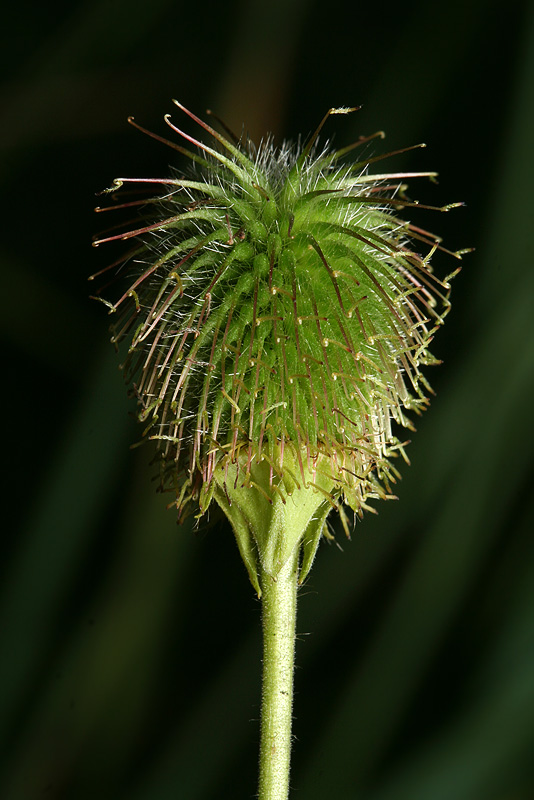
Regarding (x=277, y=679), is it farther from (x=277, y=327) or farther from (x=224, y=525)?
(x=224, y=525)

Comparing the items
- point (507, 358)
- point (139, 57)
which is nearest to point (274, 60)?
point (139, 57)

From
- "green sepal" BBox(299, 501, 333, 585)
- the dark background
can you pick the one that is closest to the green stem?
"green sepal" BBox(299, 501, 333, 585)

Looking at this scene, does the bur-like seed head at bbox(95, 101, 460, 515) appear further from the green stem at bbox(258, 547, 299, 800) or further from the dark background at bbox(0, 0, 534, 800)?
the dark background at bbox(0, 0, 534, 800)

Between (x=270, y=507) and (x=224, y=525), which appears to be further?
(x=224, y=525)

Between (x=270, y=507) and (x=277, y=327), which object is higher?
(x=277, y=327)

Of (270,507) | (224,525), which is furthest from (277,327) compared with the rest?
(224,525)

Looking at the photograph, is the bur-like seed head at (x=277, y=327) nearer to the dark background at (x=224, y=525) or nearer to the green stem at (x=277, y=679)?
the green stem at (x=277, y=679)

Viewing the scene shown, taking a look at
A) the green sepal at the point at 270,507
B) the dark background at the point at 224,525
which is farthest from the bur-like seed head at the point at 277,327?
the dark background at the point at 224,525

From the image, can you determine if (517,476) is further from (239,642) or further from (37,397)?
(37,397)
